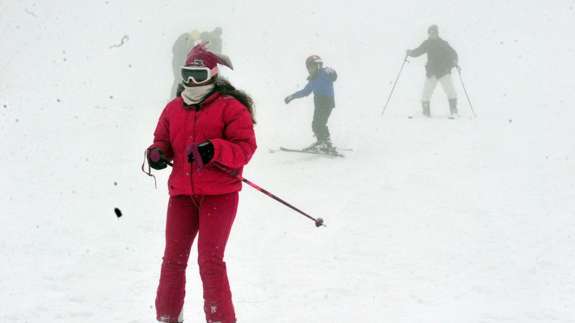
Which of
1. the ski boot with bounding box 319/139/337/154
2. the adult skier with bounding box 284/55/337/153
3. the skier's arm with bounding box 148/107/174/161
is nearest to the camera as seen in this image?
the skier's arm with bounding box 148/107/174/161

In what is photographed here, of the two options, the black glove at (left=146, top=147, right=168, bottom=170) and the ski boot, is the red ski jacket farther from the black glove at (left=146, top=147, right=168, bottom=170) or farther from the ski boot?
the ski boot

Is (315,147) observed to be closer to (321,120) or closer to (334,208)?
(321,120)

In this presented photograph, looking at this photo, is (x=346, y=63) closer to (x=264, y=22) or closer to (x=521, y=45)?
(x=521, y=45)

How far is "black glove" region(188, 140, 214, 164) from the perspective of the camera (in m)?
3.04

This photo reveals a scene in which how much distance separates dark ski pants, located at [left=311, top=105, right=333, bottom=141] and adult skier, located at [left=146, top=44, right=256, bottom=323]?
658cm

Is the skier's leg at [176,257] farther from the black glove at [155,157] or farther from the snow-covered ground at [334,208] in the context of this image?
the snow-covered ground at [334,208]

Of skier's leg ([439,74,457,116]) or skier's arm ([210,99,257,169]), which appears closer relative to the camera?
skier's arm ([210,99,257,169])

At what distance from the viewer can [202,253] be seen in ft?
10.6

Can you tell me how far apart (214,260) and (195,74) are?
0.99 meters

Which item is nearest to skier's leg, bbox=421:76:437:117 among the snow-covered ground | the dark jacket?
the dark jacket

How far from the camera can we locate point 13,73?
21156 millimetres

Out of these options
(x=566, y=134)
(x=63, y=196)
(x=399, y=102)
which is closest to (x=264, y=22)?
(x=399, y=102)

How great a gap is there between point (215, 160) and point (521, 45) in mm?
24020

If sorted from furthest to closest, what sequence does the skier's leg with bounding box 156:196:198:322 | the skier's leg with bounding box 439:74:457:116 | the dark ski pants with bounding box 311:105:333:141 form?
the skier's leg with bounding box 439:74:457:116
the dark ski pants with bounding box 311:105:333:141
the skier's leg with bounding box 156:196:198:322
